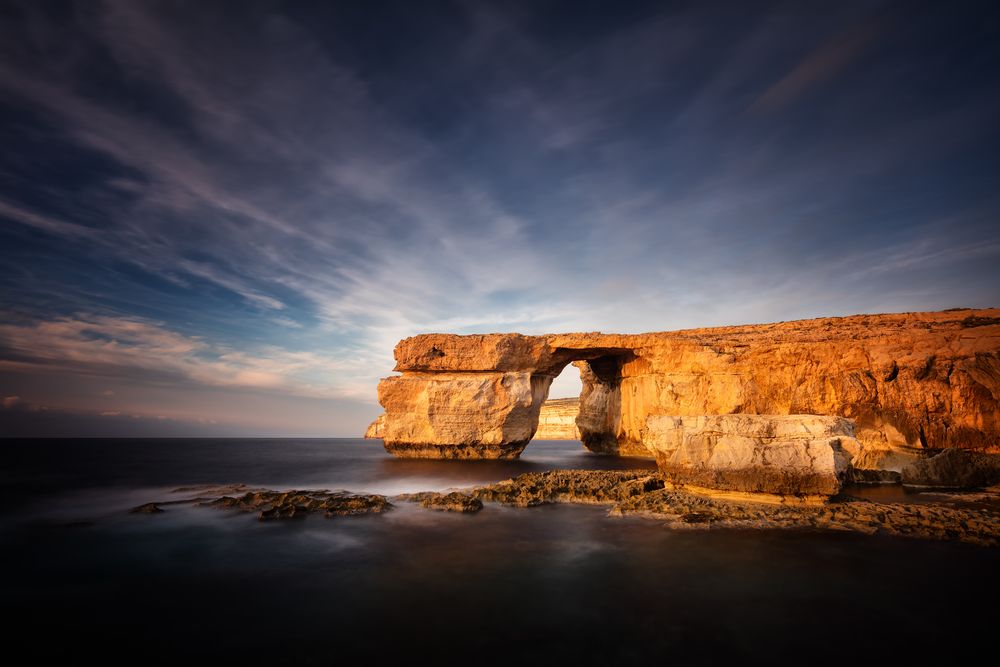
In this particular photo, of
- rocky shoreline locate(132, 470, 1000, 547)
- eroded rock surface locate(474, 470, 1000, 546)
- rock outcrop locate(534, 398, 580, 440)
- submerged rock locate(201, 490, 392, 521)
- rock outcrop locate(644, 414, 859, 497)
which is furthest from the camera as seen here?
rock outcrop locate(534, 398, 580, 440)

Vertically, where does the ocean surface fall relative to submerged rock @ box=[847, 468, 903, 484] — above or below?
above

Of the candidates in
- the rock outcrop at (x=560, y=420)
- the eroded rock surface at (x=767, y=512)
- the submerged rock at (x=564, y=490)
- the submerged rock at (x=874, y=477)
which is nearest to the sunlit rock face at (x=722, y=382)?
the submerged rock at (x=874, y=477)

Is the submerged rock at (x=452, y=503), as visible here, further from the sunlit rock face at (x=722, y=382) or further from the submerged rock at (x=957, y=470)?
the submerged rock at (x=957, y=470)

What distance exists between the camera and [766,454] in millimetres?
11930

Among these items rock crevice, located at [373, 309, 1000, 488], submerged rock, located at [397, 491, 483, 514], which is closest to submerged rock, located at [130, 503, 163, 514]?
submerged rock, located at [397, 491, 483, 514]

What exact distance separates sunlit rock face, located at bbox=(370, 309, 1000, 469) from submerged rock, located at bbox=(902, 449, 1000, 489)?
0.78 metres

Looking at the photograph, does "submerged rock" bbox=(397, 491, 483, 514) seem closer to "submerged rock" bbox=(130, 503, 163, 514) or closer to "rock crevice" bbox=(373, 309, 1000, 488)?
"rock crevice" bbox=(373, 309, 1000, 488)

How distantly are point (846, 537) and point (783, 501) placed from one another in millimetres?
2653

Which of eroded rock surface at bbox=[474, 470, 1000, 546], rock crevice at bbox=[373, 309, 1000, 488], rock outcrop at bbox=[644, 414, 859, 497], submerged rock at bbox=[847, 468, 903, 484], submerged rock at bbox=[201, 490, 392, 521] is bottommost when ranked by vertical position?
submerged rock at bbox=[847, 468, 903, 484]

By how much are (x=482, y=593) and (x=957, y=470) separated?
19717 mm

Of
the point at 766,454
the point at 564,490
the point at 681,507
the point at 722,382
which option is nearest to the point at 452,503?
the point at 564,490

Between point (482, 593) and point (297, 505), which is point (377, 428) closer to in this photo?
point (297, 505)

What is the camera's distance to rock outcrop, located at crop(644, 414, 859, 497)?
11492 mm

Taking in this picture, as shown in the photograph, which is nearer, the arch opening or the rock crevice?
the rock crevice
